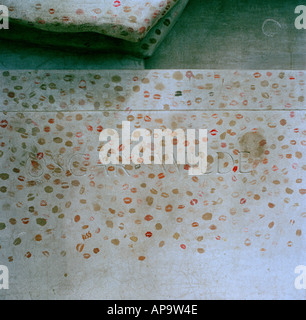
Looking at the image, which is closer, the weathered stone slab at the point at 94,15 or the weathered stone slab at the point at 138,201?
the weathered stone slab at the point at 94,15

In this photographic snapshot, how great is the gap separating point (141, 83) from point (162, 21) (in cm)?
44

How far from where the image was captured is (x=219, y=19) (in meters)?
2.55

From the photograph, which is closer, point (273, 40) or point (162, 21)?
point (162, 21)

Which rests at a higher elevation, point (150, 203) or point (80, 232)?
point (150, 203)

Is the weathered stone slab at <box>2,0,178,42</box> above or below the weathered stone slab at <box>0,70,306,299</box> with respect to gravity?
above

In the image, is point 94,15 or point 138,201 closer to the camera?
point 94,15

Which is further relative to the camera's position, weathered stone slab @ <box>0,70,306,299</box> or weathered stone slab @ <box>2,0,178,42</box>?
weathered stone slab @ <box>0,70,306,299</box>

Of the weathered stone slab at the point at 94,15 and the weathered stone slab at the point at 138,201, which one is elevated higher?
the weathered stone slab at the point at 94,15

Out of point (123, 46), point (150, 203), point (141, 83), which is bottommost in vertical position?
point (150, 203)

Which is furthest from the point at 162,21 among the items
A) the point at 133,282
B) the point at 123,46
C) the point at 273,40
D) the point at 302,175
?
the point at 133,282

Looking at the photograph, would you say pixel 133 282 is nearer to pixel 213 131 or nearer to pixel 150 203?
pixel 150 203

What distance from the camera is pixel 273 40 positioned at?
2559mm

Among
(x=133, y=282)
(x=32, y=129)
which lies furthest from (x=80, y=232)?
(x=32, y=129)

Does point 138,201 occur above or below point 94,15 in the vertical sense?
below
